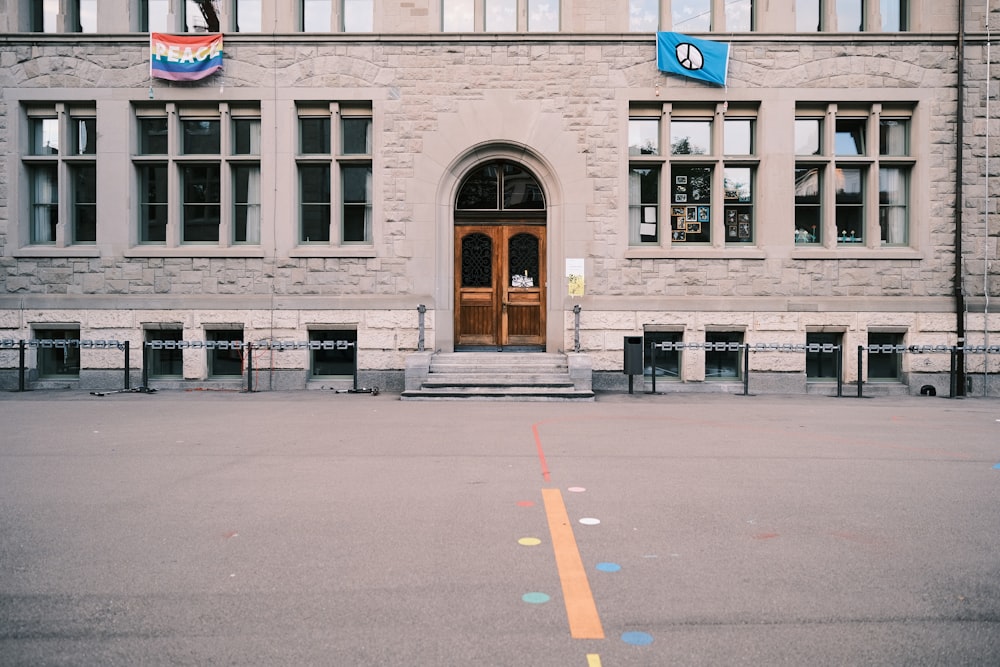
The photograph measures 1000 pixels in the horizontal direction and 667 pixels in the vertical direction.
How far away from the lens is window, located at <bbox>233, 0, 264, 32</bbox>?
1814cm

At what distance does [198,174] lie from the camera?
1853cm

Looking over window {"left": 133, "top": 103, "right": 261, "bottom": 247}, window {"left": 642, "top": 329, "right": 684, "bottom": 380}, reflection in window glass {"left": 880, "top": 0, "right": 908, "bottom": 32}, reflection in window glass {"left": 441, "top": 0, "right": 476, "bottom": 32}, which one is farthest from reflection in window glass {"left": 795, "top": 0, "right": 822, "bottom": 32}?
window {"left": 133, "top": 103, "right": 261, "bottom": 247}

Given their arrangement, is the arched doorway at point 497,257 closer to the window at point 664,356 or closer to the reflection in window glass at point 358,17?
the window at point 664,356

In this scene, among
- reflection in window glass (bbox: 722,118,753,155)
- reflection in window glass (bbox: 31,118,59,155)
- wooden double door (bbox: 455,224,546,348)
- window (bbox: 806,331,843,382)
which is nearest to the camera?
window (bbox: 806,331,843,382)

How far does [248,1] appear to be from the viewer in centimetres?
1823

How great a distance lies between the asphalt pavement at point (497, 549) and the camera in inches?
154

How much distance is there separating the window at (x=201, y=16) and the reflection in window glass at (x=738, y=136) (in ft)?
37.5

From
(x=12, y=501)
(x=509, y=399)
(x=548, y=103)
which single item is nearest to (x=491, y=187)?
(x=548, y=103)

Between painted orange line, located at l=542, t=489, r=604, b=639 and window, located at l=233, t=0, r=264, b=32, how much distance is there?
1510 cm

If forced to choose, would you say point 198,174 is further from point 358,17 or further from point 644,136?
point 644,136

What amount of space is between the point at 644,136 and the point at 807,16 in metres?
4.45

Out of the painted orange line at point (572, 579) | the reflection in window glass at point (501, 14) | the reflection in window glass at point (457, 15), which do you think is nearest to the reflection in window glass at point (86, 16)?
the reflection in window glass at point (457, 15)

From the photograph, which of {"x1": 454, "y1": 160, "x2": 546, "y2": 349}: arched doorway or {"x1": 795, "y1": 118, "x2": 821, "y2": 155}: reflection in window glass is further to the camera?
{"x1": 454, "y1": 160, "x2": 546, "y2": 349}: arched doorway

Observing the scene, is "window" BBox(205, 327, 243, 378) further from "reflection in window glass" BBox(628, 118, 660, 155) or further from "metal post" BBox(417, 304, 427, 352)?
"reflection in window glass" BBox(628, 118, 660, 155)
